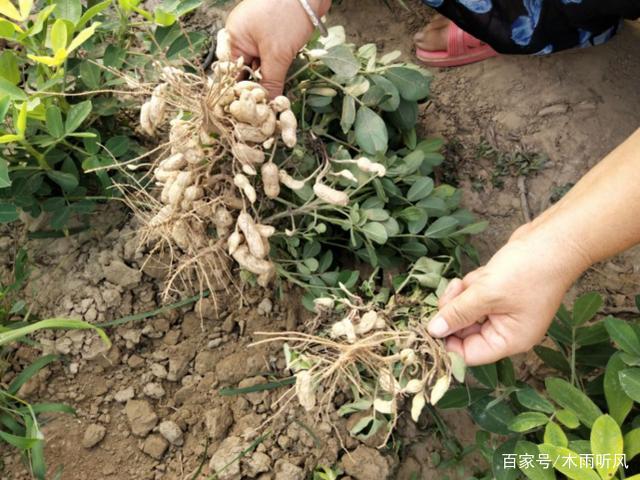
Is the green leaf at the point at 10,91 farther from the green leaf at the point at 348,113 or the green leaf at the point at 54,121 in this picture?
the green leaf at the point at 348,113

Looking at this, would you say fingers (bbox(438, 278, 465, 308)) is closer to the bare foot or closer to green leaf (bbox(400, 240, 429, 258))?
green leaf (bbox(400, 240, 429, 258))

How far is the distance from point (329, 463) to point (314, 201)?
0.56 metres

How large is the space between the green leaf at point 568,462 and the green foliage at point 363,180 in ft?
1.19

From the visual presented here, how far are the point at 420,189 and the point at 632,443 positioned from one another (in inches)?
22.5

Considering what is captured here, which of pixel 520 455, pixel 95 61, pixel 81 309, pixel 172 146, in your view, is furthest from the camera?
pixel 81 309

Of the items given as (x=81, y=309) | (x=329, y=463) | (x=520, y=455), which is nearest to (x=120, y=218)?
(x=81, y=309)

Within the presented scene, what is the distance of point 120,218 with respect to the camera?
140cm

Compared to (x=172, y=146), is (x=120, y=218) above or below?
below

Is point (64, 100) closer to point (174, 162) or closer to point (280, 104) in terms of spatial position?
point (174, 162)

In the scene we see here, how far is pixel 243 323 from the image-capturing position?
1.36 metres

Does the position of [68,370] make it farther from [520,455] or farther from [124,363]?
[520,455]

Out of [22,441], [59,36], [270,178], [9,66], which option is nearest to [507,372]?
[270,178]

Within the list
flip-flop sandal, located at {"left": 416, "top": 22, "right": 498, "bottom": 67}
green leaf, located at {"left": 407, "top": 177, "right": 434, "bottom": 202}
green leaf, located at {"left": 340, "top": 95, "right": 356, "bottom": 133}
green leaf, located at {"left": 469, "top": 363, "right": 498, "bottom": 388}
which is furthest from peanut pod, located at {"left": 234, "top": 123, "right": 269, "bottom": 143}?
flip-flop sandal, located at {"left": 416, "top": 22, "right": 498, "bottom": 67}

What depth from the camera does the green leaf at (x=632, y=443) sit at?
0.84 m
